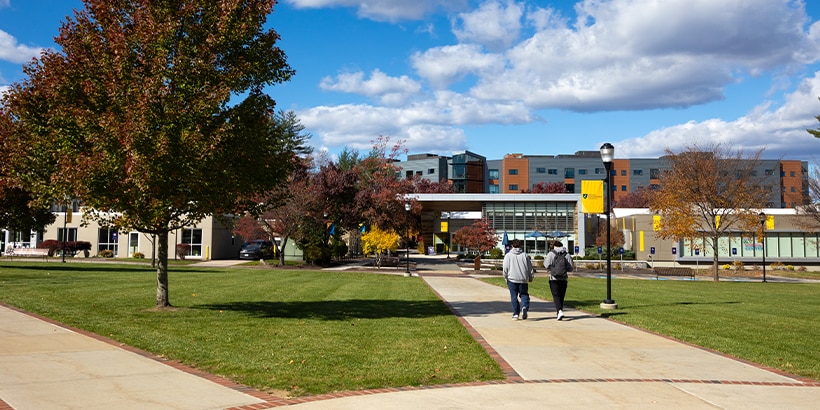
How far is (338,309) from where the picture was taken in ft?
49.5

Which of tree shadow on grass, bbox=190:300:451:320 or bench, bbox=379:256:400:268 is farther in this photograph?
bench, bbox=379:256:400:268

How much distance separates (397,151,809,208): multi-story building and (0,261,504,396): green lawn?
91.6m

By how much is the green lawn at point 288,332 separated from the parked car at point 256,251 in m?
30.6

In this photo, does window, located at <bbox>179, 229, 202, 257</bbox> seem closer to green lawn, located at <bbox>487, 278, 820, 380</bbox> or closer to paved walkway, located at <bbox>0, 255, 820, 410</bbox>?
green lawn, located at <bbox>487, 278, 820, 380</bbox>

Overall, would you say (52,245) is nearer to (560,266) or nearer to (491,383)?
(560,266)

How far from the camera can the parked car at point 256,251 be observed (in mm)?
50594

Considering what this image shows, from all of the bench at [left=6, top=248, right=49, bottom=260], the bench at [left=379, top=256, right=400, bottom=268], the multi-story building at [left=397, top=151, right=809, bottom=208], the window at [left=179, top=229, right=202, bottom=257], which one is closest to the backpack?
the bench at [left=379, top=256, right=400, bottom=268]

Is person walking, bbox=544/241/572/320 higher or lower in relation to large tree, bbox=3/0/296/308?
lower

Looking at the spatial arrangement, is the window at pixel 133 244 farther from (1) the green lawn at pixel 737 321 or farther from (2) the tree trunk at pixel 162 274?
(2) the tree trunk at pixel 162 274

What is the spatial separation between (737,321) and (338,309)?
31.0ft

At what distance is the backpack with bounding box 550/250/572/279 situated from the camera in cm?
1395

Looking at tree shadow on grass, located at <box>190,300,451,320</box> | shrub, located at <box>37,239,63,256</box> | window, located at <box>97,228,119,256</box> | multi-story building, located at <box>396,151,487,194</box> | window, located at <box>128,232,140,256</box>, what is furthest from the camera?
multi-story building, located at <box>396,151,487,194</box>

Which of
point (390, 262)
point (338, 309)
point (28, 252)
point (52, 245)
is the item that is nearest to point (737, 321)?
point (338, 309)

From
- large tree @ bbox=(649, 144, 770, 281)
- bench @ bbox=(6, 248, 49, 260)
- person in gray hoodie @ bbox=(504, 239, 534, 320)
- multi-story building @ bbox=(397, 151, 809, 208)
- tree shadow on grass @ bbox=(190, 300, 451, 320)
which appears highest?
multi-story building @ bbox=(397, 151, 809, 208)
